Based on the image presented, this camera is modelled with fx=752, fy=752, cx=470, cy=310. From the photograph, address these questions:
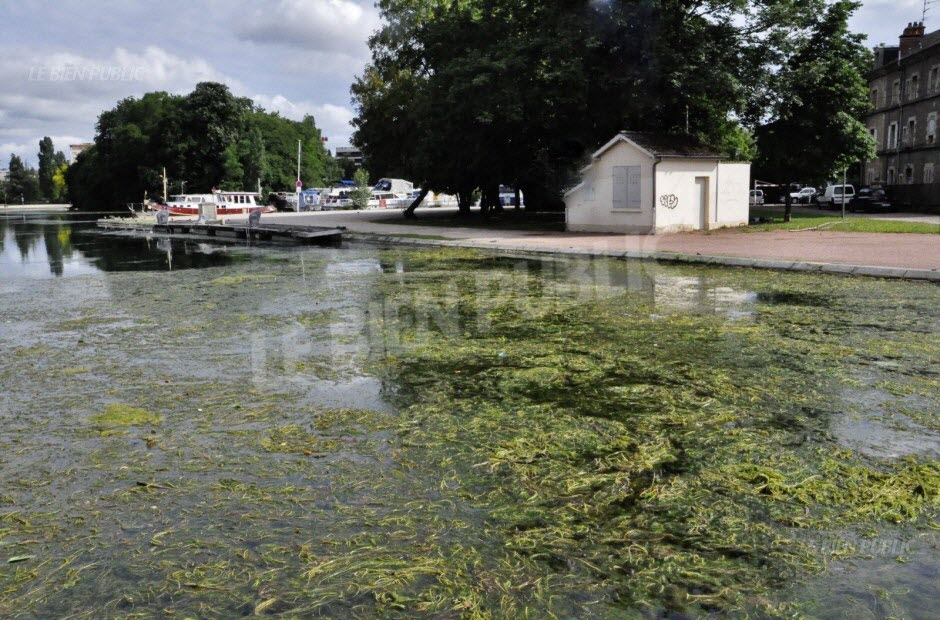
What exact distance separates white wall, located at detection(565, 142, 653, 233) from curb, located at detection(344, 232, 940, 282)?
5.95 m

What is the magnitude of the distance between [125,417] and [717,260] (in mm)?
13945

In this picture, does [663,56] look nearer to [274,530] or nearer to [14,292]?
[14,292]

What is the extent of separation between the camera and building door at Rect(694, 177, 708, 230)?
26734mm

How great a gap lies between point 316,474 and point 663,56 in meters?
25.1

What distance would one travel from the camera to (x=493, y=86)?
1109 inches

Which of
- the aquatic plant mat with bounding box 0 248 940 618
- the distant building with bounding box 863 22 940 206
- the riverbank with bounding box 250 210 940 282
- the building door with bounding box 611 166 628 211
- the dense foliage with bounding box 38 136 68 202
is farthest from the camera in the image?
the dense foliage with bounding box 38 136 68 202

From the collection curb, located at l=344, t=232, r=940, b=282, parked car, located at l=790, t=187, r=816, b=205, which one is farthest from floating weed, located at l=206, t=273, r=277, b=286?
parked car, located at l=790, t=187, r=816, b=205

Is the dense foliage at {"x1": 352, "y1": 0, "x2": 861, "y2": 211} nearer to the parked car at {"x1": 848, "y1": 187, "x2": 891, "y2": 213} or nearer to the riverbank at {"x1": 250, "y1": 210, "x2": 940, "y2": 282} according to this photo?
the riverbank at {"x1": 250, "y1": 210, "x2": 940, "y2": 282}

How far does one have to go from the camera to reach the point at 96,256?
22719 millimetres

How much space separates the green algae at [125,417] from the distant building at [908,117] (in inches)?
Answer: 1883

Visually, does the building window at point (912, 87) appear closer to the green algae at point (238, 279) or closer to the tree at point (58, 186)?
the green algae at point (238, 279)

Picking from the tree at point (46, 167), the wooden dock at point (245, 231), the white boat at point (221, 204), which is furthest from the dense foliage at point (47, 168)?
the wooden dock at point (245, 231)

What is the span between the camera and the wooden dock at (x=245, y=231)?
89.1 ft

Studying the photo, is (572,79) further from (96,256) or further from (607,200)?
(96,256)
